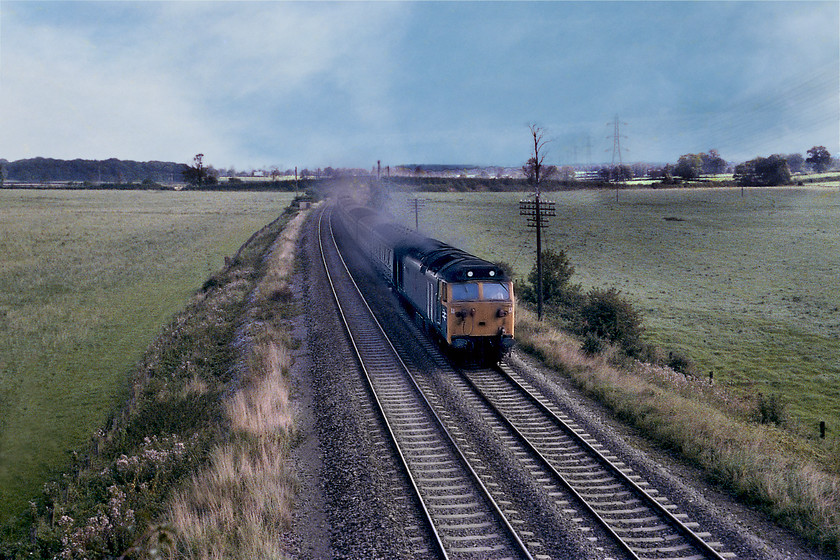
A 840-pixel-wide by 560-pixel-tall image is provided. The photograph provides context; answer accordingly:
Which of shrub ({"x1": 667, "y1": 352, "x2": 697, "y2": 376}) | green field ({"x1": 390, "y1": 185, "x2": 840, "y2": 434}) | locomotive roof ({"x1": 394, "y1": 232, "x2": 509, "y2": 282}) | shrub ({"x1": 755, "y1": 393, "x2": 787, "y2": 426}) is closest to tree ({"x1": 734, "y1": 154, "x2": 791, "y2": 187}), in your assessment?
green field ({"x1": 390, "y1": 185, "x2": 840, "y2": 434})

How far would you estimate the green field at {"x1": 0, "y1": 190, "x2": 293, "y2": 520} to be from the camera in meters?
17.5

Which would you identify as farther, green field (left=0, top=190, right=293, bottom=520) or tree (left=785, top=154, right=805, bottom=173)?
tree (left=785, top=154, right=805, bottom=173)

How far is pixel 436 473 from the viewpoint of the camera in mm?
11781

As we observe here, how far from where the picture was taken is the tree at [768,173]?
367 ft

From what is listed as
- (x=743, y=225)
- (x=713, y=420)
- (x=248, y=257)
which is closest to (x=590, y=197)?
(x=743, y=225)

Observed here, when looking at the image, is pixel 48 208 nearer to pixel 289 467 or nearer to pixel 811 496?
pixel 289 467

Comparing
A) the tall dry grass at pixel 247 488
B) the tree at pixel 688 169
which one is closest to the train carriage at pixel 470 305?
the tall dry grass at pixel 247 488

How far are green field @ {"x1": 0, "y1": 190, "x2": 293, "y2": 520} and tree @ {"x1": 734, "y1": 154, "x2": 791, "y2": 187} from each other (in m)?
97.8

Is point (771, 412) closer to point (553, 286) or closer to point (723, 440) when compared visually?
point (723, 440)

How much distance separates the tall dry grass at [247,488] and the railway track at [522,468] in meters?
2.63

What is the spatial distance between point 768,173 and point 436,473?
126 metres

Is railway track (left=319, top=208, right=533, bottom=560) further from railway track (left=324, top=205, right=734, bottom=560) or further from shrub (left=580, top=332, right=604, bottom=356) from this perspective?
shrub (left=580, top=332, right=604, bottom=356)

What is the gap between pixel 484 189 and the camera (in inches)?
5231

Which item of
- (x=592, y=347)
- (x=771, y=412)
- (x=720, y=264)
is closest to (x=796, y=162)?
(x=720, y=264)
